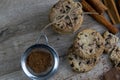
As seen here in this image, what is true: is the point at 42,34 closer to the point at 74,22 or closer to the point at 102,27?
the point at 74,22

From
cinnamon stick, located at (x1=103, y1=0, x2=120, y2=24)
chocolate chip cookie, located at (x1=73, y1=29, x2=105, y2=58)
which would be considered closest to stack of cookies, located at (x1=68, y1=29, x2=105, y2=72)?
chocolate chip cookie, located at (x1=73, y1=29, x2=105, y2=58)

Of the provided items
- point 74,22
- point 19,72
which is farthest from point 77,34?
point 19,72

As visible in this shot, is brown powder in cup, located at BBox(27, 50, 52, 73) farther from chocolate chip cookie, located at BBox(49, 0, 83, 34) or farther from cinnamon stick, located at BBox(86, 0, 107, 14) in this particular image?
cinnamon stick, located at BBox(86, 0, 107, 14)

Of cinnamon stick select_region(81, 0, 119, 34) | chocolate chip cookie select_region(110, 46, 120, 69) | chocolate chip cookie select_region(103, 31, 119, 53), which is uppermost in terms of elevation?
cinnamon stick select_region(81, 0, 119, 34)

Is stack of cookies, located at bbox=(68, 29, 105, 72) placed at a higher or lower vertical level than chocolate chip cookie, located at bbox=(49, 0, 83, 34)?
lower

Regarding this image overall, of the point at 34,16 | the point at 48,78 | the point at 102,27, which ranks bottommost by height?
the point at 48,78

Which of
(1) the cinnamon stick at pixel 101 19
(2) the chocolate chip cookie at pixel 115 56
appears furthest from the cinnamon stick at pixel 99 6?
(2) the chocolate chip cookie at pixel 115 56
